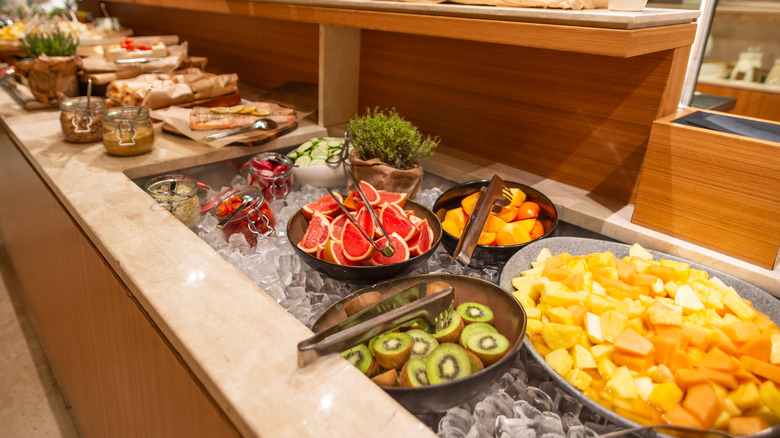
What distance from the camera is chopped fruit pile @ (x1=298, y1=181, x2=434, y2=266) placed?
44.8 inches

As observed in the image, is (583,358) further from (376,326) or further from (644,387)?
(376,326)

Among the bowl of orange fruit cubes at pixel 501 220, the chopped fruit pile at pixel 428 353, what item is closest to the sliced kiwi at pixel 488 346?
the chopped fruit pile at pixel 428 353

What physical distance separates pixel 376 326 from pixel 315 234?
18.9 inches

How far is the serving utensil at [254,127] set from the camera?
172cm

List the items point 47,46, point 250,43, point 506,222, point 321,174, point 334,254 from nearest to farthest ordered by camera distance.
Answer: point 334,254
point 506,222
point 321,174
point 47,46
point 250,43

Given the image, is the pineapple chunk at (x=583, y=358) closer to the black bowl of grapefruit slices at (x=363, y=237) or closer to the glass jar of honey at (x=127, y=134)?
the black bowl of grapefruit slices at (x=363, y=237)

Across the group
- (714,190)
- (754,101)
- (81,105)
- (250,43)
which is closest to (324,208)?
(714,190)

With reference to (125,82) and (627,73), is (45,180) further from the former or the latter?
(627,73)

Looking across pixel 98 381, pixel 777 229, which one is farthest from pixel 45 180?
pixel 777 229

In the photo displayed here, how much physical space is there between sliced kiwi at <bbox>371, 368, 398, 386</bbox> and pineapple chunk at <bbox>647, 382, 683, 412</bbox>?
1.33 feet

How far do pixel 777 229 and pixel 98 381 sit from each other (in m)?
1.72

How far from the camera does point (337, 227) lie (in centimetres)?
123

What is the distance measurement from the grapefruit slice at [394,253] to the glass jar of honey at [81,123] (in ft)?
3.71

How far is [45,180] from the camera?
59.1 inches
